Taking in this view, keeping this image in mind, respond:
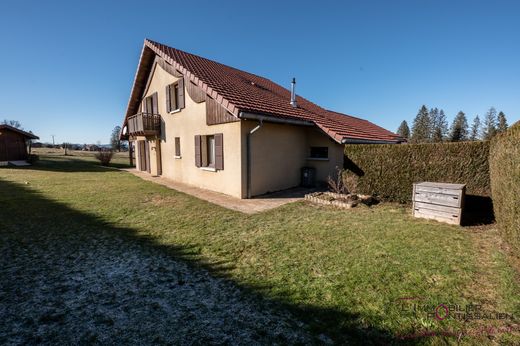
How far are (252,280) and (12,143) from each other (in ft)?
95.6

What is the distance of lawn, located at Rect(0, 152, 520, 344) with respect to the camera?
2.66m

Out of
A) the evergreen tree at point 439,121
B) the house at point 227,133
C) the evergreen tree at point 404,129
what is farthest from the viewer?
the evergreen tree at point 404,129

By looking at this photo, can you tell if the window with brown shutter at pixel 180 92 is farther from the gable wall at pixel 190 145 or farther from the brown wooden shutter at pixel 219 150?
the brown wooden shutter at pixel 219 150

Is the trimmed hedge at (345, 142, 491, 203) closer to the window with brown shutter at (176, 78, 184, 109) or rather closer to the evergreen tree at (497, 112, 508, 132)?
the window with brown shutter at (176, 78, 184, 109)

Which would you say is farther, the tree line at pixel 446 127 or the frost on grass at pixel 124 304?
the tree line at pixel 446 127

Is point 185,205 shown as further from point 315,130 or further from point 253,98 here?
point 315,130

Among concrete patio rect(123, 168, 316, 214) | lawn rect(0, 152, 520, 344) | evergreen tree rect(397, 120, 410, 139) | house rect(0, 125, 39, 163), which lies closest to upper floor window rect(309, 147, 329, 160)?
concrete patio rect(123, 168, 316, 214)

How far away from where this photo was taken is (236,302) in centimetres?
317

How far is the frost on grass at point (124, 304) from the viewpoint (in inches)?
102

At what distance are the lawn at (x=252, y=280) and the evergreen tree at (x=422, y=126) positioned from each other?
64.8 m

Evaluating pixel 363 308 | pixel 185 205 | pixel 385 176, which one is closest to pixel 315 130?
pixel 385 176

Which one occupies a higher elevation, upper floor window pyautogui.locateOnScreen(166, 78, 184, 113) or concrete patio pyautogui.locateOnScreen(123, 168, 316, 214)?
upper floor window pyautogui.locateOnScreen(166, 78, 184, 113)

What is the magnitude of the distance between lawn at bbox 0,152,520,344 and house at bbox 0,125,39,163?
71.9 feet

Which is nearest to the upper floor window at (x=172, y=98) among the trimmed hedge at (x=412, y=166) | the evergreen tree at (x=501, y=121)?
the trimmed hedge at (x=412, y=166)
